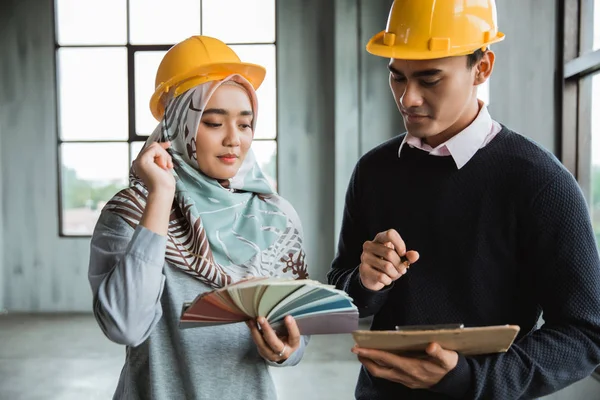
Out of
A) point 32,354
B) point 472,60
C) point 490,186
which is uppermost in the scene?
point 472,60

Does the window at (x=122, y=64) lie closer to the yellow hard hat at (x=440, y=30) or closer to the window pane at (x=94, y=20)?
the window pane at (x=94, y=20)

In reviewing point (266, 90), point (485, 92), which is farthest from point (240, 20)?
point (485, 92)

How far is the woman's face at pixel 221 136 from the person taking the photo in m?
1.45

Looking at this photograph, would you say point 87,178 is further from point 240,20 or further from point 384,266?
point 384,266

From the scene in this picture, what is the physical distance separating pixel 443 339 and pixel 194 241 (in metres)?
0.63

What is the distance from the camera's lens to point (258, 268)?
147 centimetres

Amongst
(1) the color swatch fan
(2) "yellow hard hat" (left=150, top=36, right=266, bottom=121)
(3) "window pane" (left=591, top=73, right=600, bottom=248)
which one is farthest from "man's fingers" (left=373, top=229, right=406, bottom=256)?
(3) "window pane" (left=591, top=73, right=600, bottom=248)

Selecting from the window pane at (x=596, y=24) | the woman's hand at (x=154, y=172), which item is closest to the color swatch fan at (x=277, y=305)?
the woman's hand at (x=154, y=172)

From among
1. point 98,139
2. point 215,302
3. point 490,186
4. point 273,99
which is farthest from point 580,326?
point 98,139

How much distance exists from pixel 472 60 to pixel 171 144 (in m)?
0.79

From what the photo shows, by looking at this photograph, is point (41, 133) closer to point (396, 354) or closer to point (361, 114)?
point (361, 114)

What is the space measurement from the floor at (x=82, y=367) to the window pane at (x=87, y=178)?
1274mm

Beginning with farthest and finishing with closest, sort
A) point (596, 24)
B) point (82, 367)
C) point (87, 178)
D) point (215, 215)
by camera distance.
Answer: point (87, 178) < point (82, 367) < point (596, 24) < point (215, 215)

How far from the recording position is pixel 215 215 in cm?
146
